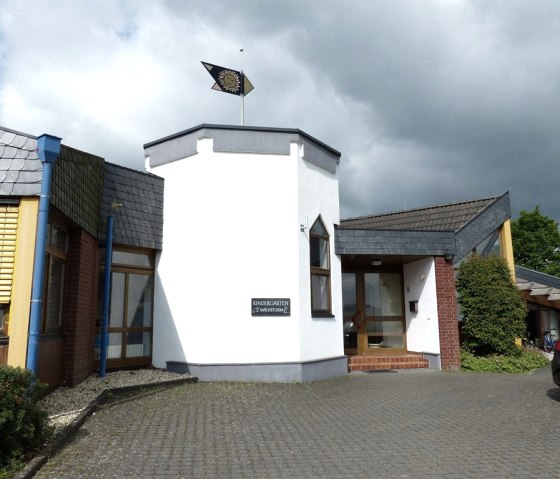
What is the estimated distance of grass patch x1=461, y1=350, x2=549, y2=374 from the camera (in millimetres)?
11805

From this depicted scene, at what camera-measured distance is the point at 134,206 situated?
10664mm

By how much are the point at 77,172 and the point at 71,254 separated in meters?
1.37

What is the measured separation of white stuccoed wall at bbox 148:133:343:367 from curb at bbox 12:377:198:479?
178 centimetres

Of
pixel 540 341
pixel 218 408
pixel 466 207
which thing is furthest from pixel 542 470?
pixel 540 341

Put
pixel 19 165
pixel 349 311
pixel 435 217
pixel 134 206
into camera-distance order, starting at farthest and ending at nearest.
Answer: pixel 435 217 < pixel 349 311 < pixel 134 206 < pixel 19 165

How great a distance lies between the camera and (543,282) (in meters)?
18.6

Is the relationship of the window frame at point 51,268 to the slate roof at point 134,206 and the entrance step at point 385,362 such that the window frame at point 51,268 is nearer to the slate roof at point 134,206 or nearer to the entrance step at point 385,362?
the slate roof at point 134,206

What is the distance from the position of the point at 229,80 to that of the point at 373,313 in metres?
7.14

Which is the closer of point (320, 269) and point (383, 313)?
point (320, 269)

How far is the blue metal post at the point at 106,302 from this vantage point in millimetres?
9367

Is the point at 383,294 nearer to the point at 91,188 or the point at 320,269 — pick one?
the point at 320,269

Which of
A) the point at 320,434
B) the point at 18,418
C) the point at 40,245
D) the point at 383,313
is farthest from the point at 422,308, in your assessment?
the point at 18,418

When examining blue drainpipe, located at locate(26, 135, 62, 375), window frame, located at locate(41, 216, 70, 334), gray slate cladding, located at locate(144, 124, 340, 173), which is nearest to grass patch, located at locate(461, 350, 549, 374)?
gray slate cladding, located at locate(144, 124, 340, 173)

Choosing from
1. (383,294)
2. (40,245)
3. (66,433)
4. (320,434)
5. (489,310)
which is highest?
(40,245)
